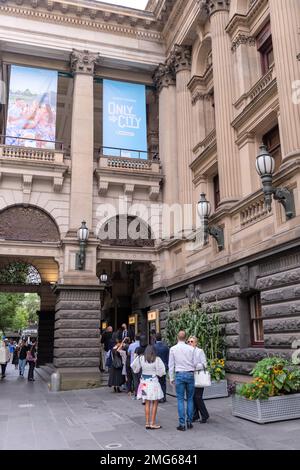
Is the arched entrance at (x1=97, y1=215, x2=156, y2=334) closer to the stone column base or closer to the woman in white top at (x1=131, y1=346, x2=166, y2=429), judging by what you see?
the stone column base

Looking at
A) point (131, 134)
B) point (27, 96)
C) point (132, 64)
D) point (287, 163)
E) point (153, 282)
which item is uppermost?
point (132, 64)

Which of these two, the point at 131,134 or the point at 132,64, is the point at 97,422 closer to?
the point at 131,134

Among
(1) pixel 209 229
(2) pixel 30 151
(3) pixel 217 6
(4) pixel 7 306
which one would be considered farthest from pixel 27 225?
(4) pixel 7 306

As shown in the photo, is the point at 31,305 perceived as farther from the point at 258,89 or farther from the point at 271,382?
the point at 271,382

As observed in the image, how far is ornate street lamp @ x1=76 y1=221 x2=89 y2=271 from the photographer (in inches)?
733

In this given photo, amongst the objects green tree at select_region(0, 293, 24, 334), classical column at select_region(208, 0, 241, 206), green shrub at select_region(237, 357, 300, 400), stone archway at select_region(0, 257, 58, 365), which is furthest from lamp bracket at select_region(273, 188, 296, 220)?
green tree at select_region(0, 293, 24, 334)

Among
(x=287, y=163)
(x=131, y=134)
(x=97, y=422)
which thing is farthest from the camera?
(x=131, y=134)

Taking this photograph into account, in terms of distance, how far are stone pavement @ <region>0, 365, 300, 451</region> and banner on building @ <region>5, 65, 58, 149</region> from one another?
11.8 m

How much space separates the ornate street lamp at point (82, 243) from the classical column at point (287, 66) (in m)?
9.50

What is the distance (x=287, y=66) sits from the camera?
479 inches

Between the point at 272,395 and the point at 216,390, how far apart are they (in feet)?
12.2

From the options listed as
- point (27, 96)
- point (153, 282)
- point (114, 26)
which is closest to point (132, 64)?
point (114, 26)

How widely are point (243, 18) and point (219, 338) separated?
1155cm

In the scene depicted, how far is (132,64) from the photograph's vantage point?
22797 millimetres
